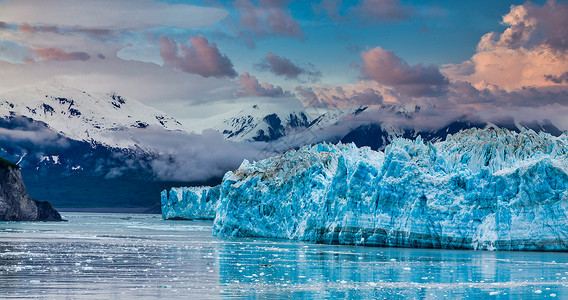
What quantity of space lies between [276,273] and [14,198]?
102168mm

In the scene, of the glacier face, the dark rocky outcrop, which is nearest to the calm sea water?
the dark rocky outcrop

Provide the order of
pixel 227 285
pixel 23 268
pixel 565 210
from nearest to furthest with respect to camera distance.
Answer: pixel 227 285
pixel 23 268
pixel 565 210

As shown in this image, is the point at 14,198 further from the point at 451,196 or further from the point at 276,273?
the point at 276,273

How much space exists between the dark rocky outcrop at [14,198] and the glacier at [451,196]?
238 feet

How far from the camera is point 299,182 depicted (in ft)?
238

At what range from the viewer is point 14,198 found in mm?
131750

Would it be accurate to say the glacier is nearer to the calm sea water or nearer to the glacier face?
the calm sea water

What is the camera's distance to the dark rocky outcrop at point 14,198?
127125 mm

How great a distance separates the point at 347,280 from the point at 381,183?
22.5 meters

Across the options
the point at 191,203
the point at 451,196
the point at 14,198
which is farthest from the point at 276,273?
the point at 191,203

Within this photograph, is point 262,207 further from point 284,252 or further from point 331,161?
point 284,252

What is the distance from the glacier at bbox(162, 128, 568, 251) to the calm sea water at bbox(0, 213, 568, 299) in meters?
1.88

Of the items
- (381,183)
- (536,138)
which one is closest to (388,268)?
(381,183)

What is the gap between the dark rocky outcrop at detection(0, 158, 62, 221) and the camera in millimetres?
127125
